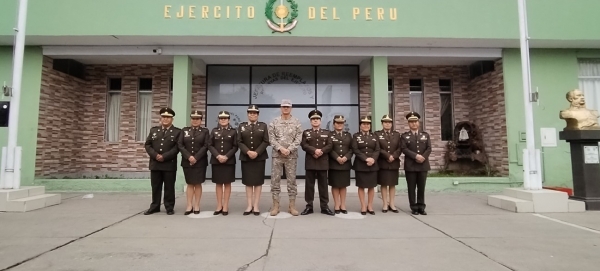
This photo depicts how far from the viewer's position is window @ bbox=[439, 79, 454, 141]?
10.1 m

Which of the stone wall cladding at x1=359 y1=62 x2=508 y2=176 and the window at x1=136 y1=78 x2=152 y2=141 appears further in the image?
the window at x1=136 y1=78 x2=152 y2=141

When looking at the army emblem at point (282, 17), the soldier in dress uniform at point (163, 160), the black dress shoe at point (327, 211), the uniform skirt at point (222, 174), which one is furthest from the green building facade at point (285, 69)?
the black dress shoe at point (327, 211)

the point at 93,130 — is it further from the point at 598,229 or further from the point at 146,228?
the point at 598,229

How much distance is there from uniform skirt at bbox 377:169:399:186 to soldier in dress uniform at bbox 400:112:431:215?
23cm

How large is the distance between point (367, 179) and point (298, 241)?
2154mm

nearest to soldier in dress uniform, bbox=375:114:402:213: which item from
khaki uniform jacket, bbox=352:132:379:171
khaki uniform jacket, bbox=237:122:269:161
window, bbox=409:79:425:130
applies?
khaki uniform jacket, bbox=352:132:379:171

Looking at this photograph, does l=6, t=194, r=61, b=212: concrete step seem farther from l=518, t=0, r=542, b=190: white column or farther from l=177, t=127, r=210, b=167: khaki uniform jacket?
l=518, t=0, r=542, b=190: white column

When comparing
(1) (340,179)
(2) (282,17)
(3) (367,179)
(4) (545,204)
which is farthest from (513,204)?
(2) (282,17)

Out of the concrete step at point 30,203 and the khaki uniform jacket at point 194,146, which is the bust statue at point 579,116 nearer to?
the khaki uniform jacket at point 194,146

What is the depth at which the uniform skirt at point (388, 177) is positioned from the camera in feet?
18.3

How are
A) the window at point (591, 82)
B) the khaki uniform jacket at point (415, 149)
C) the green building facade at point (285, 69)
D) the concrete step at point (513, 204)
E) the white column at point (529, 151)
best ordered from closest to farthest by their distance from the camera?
the khaki uniform jacket at point (415, 149) → the concrete step at point (513, 204) → the white column at point (529, 151) → the green building facade at point (285, 69) → the window at point (591, 82)

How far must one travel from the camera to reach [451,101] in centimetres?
1019

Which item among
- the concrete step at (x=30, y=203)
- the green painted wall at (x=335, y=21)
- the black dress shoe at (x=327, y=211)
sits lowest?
the black dress shoe at (x=327, y=211)

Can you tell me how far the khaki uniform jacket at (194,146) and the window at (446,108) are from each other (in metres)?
7.64
